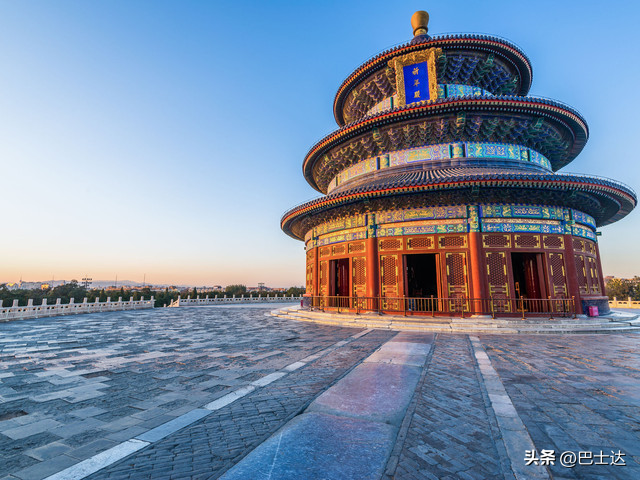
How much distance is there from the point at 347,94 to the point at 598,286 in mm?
18662

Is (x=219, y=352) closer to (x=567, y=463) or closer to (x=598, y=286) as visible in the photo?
(x=567, y=463)

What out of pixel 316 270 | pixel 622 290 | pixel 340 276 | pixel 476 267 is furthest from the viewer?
A: pixel 622 290

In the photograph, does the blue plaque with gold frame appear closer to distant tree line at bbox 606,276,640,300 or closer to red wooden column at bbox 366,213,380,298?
red wooden column at bbox 366,213,380,298

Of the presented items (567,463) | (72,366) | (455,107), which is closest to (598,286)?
(455,107)

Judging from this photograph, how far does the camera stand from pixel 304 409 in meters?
3.59

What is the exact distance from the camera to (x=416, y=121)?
15.0 meters

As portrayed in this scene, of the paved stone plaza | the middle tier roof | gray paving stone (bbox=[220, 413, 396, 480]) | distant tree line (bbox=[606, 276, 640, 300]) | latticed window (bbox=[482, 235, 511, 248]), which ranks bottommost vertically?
the paved stone plaza

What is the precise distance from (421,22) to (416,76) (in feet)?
17.8

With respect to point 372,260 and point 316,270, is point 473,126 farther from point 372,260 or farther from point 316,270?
point 316,270

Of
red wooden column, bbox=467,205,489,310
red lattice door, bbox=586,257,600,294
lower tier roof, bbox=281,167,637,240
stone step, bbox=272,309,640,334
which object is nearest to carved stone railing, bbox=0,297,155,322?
lower tier roof, bbox=281,167,637,240

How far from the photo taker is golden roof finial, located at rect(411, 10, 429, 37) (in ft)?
63.3

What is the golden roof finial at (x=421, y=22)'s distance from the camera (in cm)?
1928

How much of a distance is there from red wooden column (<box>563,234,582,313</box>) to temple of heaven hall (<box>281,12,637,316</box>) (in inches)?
1.8

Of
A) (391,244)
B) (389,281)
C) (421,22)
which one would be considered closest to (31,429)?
(389,281)
